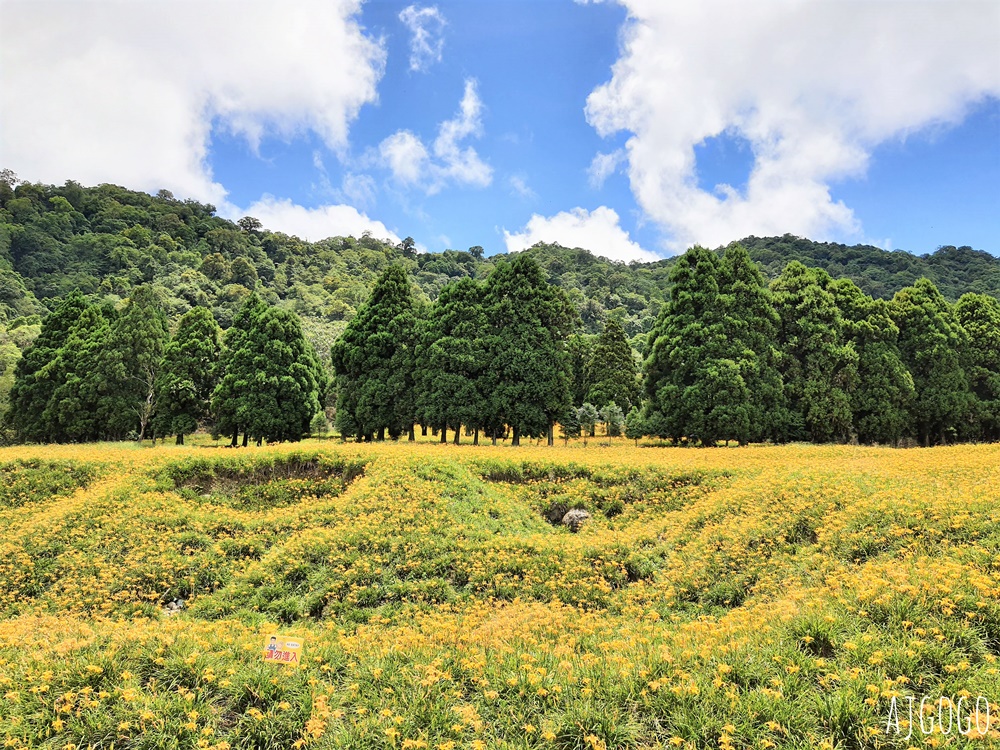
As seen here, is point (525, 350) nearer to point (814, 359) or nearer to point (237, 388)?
point (814, 359)

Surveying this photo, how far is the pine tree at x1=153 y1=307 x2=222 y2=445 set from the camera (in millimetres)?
30219

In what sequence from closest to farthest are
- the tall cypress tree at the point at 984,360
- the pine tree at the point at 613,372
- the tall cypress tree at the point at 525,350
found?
the tall cypress tree at the point at 525,350 < the tall cypress tree at the point at 984,360 < the pine tree at the point at 613,372

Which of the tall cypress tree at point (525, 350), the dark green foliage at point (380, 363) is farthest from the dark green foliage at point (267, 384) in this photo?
the tall cypress tree at point (525, 350)

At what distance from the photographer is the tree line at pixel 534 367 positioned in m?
25.9

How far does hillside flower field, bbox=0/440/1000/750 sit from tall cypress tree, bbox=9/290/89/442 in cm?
1946

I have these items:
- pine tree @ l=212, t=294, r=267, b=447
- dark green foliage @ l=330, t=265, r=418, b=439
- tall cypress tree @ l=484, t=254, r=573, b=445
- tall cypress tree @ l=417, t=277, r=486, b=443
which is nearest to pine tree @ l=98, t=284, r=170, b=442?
pine tree @ l=212, t=294, r=267, b=447

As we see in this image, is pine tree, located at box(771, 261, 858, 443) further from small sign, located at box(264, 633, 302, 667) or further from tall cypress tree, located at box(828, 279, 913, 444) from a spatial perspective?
small sign, located at box(264, 633, 302, 667)

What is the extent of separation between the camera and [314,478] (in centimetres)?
1616

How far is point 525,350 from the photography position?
26.3 m

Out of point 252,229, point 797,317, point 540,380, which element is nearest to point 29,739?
point 540,380

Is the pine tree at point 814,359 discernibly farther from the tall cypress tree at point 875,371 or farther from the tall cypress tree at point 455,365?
the tall cypress tree at point 455,365

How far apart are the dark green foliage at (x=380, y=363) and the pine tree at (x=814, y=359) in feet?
66.6

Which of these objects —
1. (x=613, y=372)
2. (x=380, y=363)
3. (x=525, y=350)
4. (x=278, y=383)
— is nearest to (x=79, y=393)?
(x=278, y=383)

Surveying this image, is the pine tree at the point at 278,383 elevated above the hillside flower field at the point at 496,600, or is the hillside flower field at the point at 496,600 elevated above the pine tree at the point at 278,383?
the pine tree at the point at 278,383
